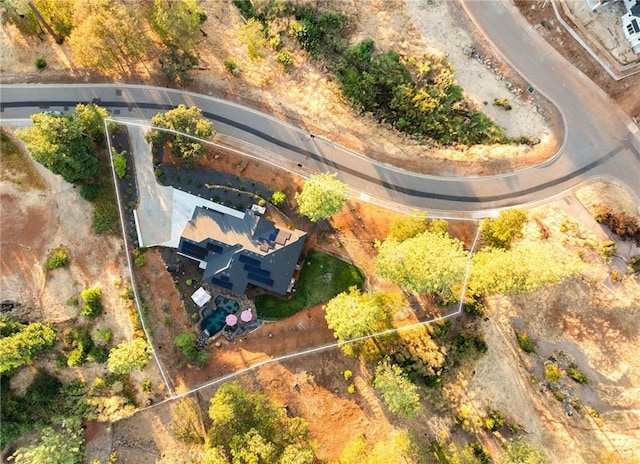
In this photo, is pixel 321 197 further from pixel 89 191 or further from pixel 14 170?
pixel 14 170

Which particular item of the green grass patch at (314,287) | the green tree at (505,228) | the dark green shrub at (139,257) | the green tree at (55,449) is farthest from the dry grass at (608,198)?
the green tree at (55,449)

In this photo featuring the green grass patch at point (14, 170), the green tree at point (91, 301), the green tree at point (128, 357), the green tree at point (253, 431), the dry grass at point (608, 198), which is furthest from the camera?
the dry grass at point (608, 198)

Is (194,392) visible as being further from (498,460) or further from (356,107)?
(356,107)

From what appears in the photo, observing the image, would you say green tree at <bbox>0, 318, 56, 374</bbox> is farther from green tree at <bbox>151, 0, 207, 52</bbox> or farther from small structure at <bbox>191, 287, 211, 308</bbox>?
green tree at <bbox>151, 0, 207, 52</bbox>

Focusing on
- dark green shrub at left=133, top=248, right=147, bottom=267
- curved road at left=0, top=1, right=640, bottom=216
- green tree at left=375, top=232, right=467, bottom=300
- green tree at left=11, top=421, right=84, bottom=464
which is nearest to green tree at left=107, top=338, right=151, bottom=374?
green tree at left=11, top=421, right=84, bottom=464

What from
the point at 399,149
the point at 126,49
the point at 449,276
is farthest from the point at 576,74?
the point at 126,49

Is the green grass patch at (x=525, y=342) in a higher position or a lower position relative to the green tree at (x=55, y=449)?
higher

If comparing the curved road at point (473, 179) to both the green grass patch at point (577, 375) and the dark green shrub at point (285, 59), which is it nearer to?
the dark green shrub at point (285, 59)
